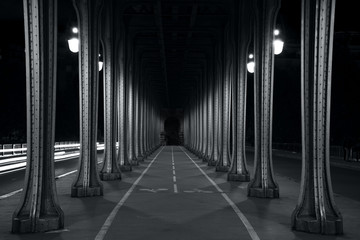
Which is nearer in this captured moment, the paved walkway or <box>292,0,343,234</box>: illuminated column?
Result: the paved walkway

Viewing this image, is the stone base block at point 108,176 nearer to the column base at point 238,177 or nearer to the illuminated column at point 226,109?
the column base at point 238,177

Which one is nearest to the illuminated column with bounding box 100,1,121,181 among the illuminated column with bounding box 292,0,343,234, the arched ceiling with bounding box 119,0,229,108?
the arched ceiling with bounding box 119,0,229,108

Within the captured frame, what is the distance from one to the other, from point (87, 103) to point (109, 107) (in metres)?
7.41

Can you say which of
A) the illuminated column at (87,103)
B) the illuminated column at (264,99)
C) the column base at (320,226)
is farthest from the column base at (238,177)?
the column base at (320,226)

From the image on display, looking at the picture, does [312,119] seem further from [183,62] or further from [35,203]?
[183,62]

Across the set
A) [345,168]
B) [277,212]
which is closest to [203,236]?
[277,212]

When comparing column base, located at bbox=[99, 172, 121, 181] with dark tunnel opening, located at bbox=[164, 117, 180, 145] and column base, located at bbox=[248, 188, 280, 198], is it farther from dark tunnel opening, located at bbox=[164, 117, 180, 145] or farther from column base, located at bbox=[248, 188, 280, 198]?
dark tunnel opening, located at bbox=[164, 117, 180, 145]

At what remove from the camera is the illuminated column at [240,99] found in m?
26.2

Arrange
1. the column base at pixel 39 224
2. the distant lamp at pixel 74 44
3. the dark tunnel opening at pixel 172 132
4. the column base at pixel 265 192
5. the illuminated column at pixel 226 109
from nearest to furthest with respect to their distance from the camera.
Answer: the column base at pixel 39 224 < the distant lamp at pixel 74 44 < the column base at pixel 265 192 < the illuminated column at pixel 226 109 < the dark tunnel opening at pixel 172 132

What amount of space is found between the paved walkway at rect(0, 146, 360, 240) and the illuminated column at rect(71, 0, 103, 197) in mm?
586

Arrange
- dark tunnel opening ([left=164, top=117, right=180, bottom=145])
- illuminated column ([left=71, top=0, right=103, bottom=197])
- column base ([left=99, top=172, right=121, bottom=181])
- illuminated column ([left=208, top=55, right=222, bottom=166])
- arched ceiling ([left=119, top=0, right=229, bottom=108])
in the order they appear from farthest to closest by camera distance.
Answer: dark tunnel opening ([left=164, top=117, right=180, bottom=145]) < illuminated column ([left=208, top=55, right=222, bottom=166]) < arched ceiling ([left=119, top=0, right=229, bottom=108]) < column base ([left=99, top=172, right=121, bottom=181]) < illuminated column ([left=71, top=0, right=103, bottom=197])

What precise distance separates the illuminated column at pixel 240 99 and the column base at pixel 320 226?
1373 cm

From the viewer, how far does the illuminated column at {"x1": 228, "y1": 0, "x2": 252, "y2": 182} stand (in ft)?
86.0

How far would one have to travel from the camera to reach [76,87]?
105 meters
